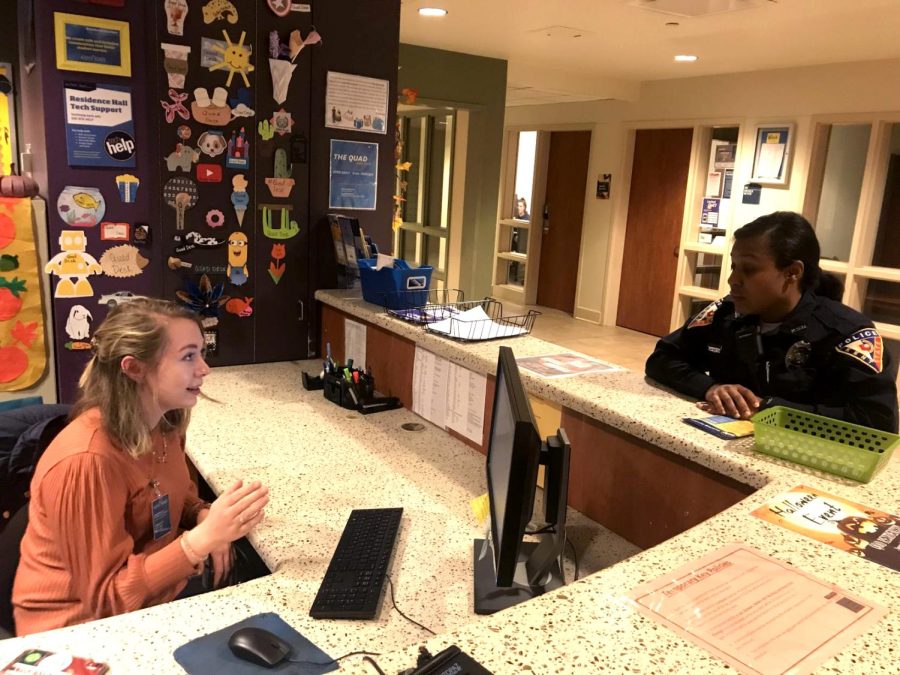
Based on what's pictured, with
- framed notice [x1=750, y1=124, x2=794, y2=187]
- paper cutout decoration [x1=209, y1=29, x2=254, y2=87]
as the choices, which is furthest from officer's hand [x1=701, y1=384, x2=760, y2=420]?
framed notice [x1=750, y1=124, x2=794, y2=187]

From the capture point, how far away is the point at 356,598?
1.22 m

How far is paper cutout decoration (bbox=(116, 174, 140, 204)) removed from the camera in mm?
2357

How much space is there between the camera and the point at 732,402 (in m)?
1.56

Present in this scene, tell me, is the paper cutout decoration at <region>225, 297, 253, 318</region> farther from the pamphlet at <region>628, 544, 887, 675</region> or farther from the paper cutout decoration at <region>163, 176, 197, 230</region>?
the pamphlet at <region>628, 544, 887, 675</region>

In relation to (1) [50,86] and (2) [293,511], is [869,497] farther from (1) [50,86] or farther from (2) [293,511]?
(1) [50,86]

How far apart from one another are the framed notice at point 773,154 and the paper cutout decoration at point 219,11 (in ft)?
15.8

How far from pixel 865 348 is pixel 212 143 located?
2.10 meters

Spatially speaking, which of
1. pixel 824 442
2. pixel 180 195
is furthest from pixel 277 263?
pixel 824 442

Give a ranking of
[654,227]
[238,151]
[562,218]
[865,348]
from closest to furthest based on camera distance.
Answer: [865,348]
[238,151]
[654,227]
[562,218]

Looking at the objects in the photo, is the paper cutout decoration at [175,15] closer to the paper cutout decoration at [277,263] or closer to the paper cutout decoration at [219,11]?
the paper cutout decoration at [219,11]

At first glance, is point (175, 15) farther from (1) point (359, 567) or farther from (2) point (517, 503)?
(2) point (517, 503)

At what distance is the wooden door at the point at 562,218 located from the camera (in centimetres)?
761

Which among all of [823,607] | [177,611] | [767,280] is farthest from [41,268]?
[823,607]

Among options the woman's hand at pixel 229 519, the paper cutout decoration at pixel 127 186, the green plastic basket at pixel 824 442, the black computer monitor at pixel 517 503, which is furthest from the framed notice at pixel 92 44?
the green plastic basket at pixel 824 442
